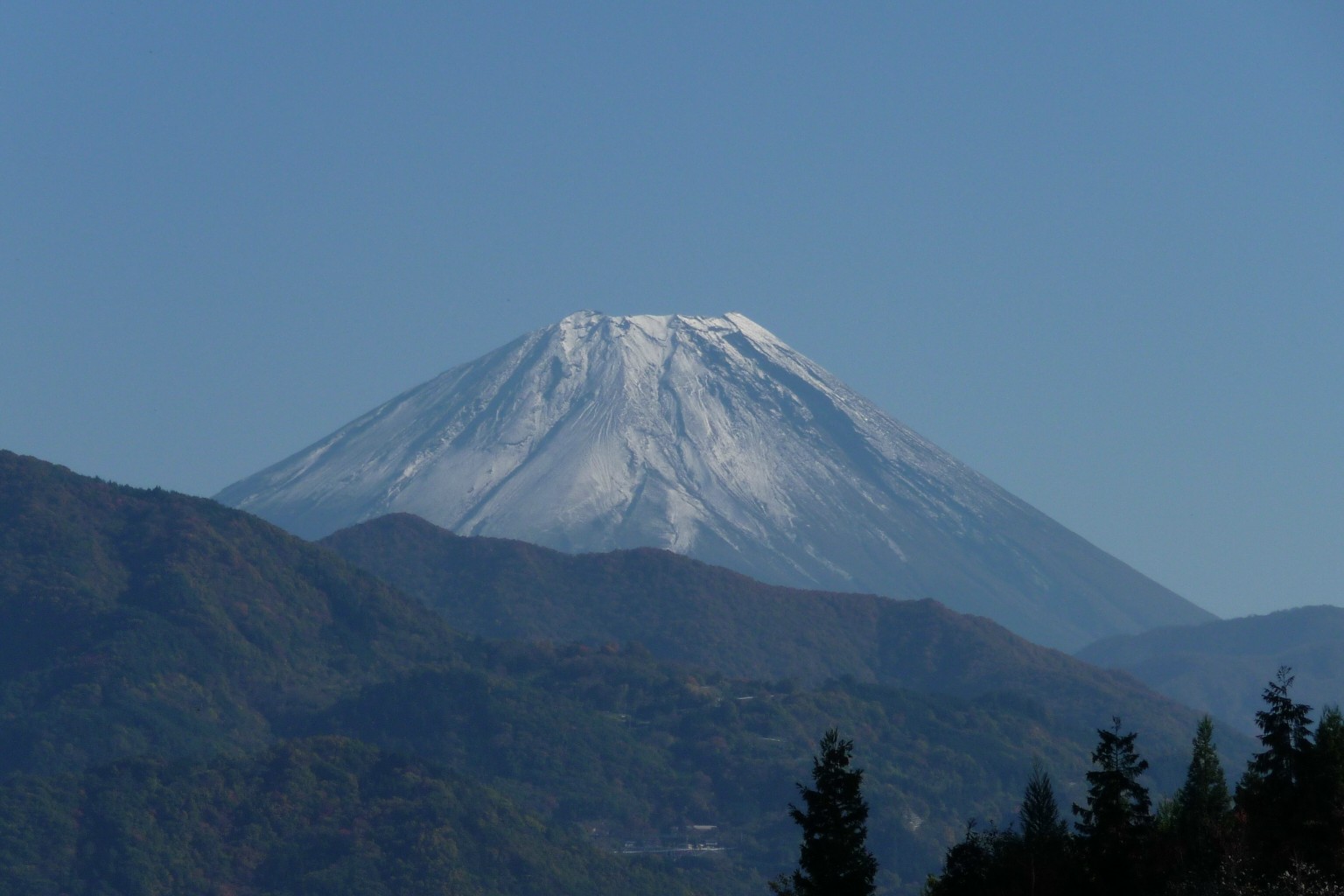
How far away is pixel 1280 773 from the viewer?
32.1m

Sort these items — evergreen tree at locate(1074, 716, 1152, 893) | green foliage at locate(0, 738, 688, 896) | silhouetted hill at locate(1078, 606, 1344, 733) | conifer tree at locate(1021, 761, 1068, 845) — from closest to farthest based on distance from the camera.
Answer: evergreen tree at locate(1074, 716, 1152, 893) → conifer tree at locate(1021, 761, 1068, 845) → green foliage at locate(0, 738, 688, 896) → silhouetted hill at locate(1078, 606, 1344, 733)

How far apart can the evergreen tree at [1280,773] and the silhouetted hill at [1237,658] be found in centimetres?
12335

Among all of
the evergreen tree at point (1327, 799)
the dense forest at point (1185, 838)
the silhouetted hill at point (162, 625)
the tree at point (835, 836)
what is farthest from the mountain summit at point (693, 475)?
the tree at point (835, 836)

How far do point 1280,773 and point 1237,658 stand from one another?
14634 cm

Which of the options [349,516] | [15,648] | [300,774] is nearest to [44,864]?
[300,774]

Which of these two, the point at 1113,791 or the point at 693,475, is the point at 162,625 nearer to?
the point at 693,475

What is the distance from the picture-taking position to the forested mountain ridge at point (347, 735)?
80.2 metres

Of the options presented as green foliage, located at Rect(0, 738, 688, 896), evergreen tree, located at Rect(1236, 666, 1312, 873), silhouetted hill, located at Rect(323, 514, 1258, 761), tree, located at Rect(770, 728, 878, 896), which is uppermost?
silhouetted hill, located at Rect(323, 514, 1258, 761)

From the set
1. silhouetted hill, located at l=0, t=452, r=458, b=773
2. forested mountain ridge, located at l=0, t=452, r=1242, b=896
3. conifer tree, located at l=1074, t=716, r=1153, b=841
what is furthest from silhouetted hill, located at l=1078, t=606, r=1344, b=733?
conifer tree, located at l=1074, t=716, r=1153, b=841

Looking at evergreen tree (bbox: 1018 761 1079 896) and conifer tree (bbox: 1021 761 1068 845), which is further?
conifer tree (bbox: 1021 761 1068 845)

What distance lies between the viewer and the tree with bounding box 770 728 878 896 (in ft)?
99.1

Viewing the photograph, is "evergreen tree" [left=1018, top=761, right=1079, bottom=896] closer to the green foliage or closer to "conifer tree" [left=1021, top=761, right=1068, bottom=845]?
"conifer tree" [left=1021, top=761, right=1068, bottom=845]

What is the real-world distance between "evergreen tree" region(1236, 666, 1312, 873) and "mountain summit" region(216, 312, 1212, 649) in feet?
425

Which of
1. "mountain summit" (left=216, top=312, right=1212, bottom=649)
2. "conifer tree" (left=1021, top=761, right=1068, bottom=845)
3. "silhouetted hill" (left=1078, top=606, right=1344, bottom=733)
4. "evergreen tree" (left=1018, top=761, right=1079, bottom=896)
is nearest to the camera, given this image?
"evergreen tree" (left=1018, top=761, right=1079, bottom=896)
